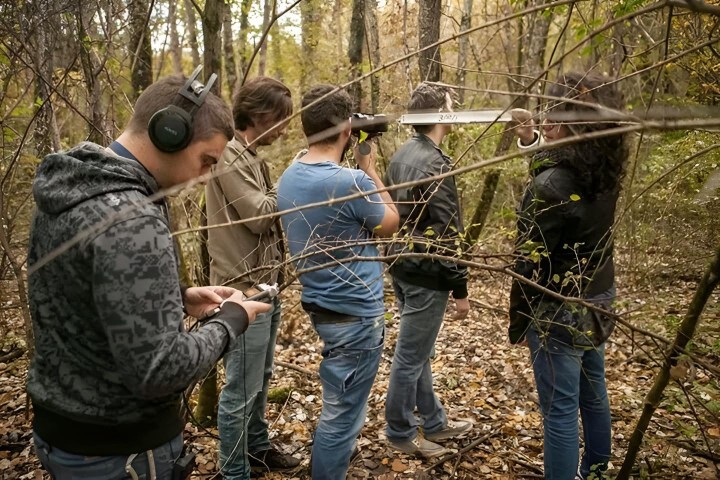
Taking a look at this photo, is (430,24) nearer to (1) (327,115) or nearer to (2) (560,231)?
(1) (327,115)

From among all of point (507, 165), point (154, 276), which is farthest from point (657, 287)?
point (154, 276)

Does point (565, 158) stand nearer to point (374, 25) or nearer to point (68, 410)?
point (68, 410)

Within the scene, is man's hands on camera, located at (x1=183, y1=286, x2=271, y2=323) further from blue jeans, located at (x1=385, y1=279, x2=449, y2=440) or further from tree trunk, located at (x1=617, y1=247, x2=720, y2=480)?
tree trunk, located at (x1=617, y1=247, x2=720, y2=480)

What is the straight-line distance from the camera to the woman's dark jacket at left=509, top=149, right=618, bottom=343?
251 cm

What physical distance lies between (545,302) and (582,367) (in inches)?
15.8

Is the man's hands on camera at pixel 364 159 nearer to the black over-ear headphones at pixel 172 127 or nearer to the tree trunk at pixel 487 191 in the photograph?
the black over-ear headphones at pixel 172 127

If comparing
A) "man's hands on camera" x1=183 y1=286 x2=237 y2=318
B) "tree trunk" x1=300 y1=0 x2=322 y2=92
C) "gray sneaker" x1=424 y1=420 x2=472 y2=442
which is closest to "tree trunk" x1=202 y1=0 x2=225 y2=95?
"man's hands on camera" x1=183 y1=286 x2=237 y2=318

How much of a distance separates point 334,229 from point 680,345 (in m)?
1.62

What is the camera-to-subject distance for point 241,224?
288 centimetres

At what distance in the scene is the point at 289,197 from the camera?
8.64 feet

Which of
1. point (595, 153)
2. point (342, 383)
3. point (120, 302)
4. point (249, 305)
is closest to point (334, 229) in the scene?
point (342, 383)

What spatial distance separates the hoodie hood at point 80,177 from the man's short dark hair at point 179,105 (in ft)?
0.50

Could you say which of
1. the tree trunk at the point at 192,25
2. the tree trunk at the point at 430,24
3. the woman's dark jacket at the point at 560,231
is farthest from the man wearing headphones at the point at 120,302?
the tree trunk at the point at 192,25

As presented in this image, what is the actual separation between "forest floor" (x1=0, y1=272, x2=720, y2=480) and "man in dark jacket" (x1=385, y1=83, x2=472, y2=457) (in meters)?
0.21
